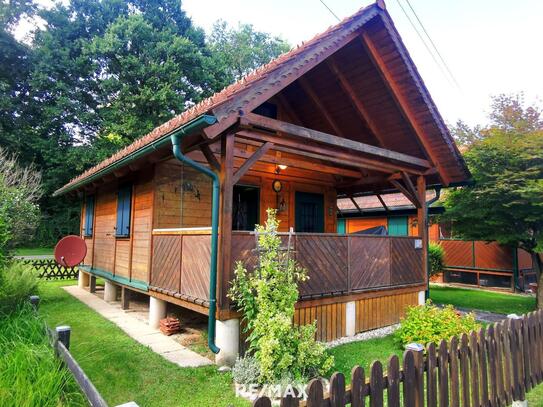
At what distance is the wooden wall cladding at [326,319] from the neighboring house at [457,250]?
612 centimetres

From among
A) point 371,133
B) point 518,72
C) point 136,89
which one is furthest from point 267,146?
point 136,89

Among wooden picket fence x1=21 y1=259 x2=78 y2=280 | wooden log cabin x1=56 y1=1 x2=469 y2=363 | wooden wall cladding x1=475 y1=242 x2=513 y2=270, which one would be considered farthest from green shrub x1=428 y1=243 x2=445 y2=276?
wooden picket fence x1=21 y1=259 x2=78 y2=280

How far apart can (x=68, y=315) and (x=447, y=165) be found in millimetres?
9040

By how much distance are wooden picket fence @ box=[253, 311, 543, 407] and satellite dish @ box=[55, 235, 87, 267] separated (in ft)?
28.9

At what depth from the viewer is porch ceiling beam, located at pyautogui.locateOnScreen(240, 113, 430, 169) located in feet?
16.2

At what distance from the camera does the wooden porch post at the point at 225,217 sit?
176 inches

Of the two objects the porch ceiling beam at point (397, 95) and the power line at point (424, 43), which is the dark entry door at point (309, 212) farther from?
the power line at point (424, 43)

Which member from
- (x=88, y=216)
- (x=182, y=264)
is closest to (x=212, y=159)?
(x=182, y=264)

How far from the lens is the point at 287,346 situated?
3.88 meters

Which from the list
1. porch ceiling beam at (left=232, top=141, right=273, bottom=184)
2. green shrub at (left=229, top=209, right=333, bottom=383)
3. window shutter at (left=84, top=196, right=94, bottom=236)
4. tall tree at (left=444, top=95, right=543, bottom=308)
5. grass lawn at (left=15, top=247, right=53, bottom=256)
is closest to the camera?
green shrub at (left=229, top=209, right=333, bottom=383)

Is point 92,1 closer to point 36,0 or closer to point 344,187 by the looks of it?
point 36,0

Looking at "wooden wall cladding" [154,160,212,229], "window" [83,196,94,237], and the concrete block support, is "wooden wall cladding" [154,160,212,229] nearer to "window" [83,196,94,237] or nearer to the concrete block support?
the concrete block support

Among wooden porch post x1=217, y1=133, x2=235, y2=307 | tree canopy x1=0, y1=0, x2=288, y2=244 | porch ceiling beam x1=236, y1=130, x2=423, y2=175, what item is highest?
tree canopy x1=0, y1=0, x2=288, y2=244

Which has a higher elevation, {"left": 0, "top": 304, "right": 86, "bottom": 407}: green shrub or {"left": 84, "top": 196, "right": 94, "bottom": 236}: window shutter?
{"left": 84, "top": 196, "right": 94, "bottom": 236}: window shutter
